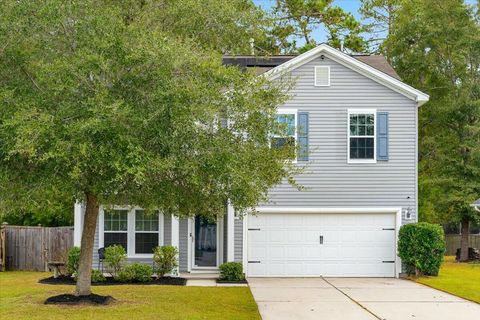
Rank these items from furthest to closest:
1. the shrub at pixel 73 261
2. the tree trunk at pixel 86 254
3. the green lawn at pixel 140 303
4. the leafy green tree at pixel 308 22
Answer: the leafy green tree at pixel 308 22 < the shrub at pixel 73 261 < the tree trunk at pixel 86 254 < the green lawn at pixel 140 303

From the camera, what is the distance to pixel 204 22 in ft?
42.1

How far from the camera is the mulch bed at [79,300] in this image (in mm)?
13125

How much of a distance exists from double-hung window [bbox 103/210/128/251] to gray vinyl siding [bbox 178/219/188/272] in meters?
1.52

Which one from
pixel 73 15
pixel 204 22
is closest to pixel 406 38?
pixel 204 22

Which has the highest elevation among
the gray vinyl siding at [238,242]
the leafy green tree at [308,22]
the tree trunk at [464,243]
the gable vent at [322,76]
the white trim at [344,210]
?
the leafy green tree at [308,22]

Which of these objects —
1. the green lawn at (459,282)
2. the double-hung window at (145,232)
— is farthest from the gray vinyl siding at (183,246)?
the green lawn at (459,282)

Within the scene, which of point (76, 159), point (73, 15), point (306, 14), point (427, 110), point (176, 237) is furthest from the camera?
point (306, 14)

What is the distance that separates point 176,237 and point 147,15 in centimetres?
806

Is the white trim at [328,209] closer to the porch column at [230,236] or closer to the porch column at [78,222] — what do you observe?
the porch column at [230,236]

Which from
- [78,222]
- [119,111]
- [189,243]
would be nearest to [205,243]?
[189,243]

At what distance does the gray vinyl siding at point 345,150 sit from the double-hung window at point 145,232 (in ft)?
11.1

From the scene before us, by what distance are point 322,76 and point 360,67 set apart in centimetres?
110

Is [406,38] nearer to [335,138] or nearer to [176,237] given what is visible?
[335,138]

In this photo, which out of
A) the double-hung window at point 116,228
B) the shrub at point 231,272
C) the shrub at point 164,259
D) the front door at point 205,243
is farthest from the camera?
the front door at point 205,243
